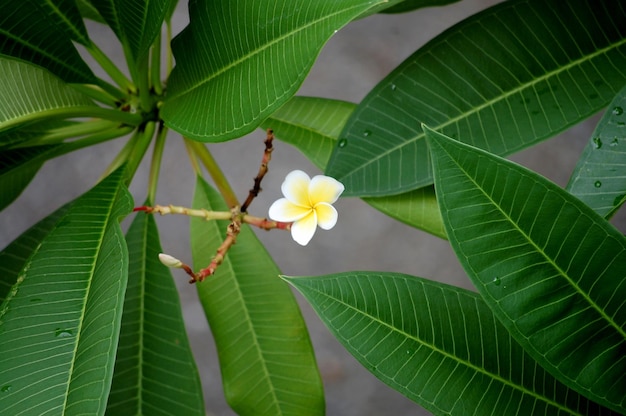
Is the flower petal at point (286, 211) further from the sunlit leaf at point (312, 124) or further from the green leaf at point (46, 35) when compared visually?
the green leaf at point (46, 35)

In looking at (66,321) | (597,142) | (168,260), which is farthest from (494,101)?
(66,321)

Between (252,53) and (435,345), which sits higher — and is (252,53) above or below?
above

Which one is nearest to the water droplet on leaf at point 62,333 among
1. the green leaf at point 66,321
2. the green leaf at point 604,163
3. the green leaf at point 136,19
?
the green leaf at point 66,321

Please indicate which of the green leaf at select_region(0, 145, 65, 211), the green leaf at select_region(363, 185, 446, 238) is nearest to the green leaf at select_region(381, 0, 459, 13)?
the green leaf at select_region(363, 185, 446, 238)

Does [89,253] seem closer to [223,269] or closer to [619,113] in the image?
[223,269]

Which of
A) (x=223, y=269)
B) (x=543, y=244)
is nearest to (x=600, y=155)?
(x=543, y=244)

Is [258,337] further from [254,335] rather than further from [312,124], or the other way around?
[312,124]
